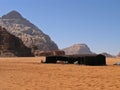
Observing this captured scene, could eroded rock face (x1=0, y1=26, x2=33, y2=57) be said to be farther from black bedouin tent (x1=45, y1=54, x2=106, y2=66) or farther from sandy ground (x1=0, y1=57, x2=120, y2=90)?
sandy ground (x1=0, y1=57, x2=120, y2=90)

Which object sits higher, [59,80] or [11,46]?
[11,46]

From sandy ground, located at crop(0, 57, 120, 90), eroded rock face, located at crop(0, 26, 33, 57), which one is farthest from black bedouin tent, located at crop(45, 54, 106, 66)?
eroded rock face, located at crop(0, 26, 33, 57)

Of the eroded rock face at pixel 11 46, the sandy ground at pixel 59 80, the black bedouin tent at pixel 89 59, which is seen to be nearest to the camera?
the sandy ground at pixel 59 80

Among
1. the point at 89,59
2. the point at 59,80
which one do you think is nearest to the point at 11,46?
the point at 89,59

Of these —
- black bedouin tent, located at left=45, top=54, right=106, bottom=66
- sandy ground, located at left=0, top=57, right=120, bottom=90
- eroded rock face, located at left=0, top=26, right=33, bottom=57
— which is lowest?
sandy ground, located at left=0, top=57, right=120, bottom=90

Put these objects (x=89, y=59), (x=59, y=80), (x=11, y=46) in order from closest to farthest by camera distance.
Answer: (x=59, y=80), (x=89, y=59), (x=11, y=46)

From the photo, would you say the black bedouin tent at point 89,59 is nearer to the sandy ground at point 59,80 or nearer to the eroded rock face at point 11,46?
the sandy ground at point 59,80

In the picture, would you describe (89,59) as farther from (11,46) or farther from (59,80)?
(11,46)

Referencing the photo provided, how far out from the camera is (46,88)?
15.9 meters

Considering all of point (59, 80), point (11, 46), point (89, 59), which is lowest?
point (59, 80)

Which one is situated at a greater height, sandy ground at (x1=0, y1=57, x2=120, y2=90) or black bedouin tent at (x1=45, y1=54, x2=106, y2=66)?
black bedouin tent at (x1=45, y1=54, x2=106, y2=66)

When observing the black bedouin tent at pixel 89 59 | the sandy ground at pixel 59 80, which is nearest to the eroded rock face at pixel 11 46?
the black bedouin tent at pixel 89 59

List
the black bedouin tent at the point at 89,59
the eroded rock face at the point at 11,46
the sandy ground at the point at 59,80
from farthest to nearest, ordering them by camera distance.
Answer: the eroded rock face at the point at 11,46, the black bedouin tent at the point at 89,59, the sandy ground at the point at 59,80

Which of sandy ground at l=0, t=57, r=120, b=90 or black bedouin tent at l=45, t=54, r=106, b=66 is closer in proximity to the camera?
sandy ground at l=0, t=57, r=120, b=90
